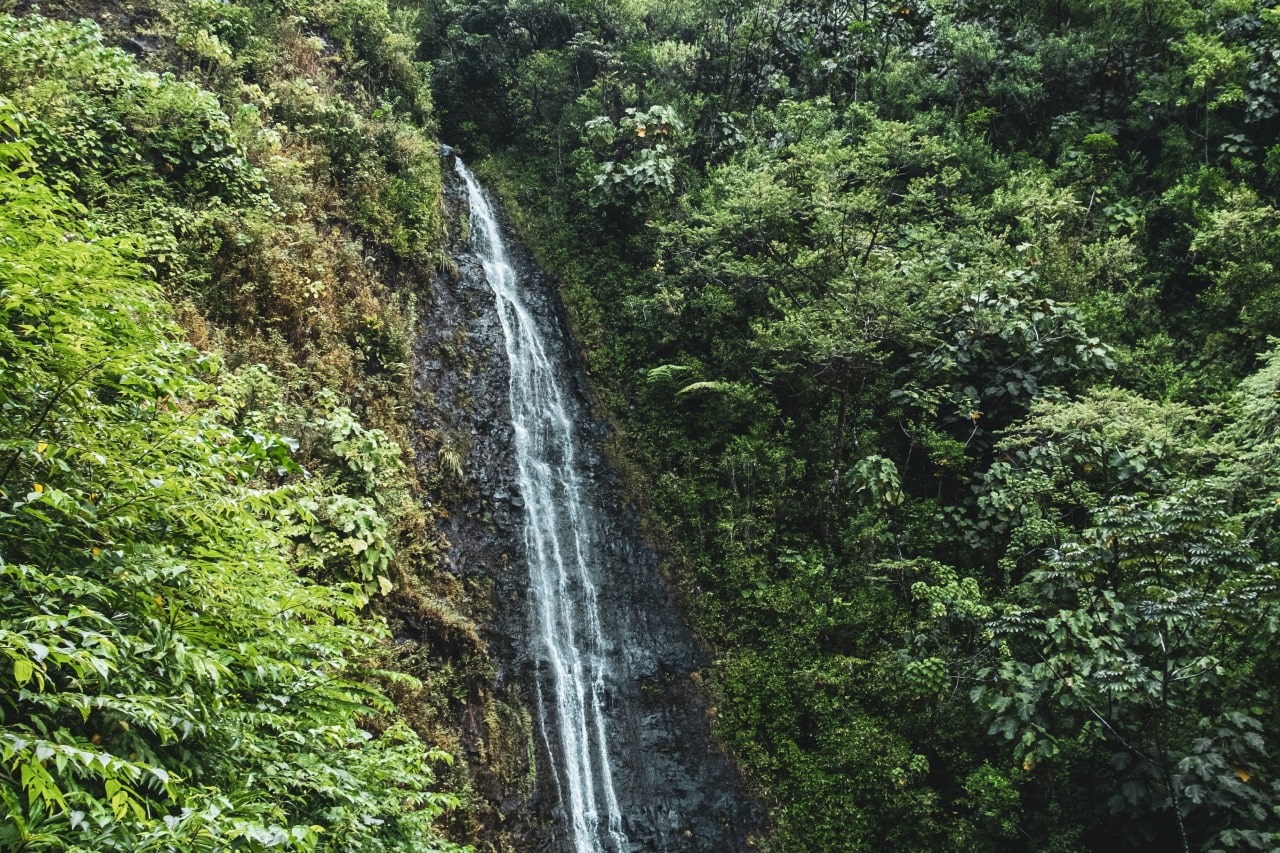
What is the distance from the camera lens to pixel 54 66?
9.16 metres

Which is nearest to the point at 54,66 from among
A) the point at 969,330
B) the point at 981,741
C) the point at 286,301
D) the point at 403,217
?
the point at 286,301

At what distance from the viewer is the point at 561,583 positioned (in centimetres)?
1289

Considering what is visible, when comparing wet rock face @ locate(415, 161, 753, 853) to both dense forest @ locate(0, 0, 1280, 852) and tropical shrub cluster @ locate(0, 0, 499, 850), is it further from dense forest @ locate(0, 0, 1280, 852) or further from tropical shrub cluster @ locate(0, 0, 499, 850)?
tropical shrub cluster @ locate(0, 0, 499, 850)

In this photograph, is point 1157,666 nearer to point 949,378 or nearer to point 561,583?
point 949,378

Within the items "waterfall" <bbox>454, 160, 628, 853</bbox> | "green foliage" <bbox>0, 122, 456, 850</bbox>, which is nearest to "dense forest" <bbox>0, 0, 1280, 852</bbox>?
"green foliage" <bbox>0, 122, 456, 850</bbox>

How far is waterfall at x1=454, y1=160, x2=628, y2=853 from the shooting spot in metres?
10.8

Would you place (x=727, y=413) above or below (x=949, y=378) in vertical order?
below

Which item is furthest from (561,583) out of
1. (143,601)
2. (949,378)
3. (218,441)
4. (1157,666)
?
(143,601)

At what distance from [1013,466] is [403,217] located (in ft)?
Result: 40.6

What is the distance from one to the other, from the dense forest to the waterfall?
1.17 meters

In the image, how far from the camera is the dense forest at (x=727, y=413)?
366cm

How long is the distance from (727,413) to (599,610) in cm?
475

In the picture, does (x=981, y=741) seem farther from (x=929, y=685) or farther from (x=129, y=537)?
(x=129, y=537)

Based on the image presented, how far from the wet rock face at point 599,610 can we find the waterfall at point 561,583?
0.15m
